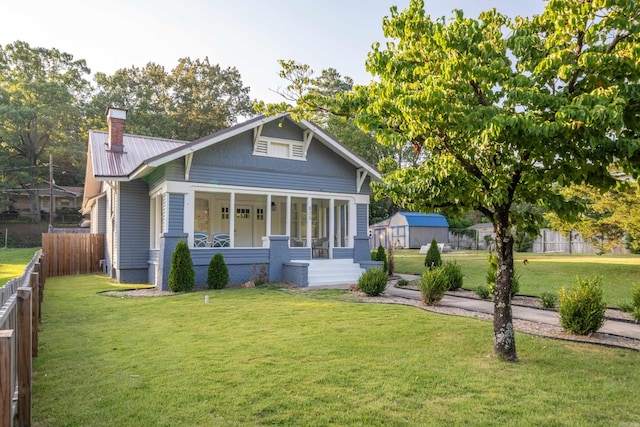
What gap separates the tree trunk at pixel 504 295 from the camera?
17.6 feet

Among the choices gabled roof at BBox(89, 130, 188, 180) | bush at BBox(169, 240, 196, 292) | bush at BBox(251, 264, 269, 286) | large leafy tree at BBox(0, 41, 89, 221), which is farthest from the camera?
large leafy tree at BBox(0, 41, 89, 221)

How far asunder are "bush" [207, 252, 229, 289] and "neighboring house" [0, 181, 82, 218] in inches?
1349

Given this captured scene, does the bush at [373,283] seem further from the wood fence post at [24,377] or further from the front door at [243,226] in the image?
the wood fence post at [24,377]

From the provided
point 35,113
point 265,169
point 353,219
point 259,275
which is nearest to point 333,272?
point 259,275

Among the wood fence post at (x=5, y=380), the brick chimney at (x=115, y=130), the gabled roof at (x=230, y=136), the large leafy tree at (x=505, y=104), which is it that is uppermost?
the brick chimney at (x=115, y=130)

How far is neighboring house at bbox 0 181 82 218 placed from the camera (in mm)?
40531

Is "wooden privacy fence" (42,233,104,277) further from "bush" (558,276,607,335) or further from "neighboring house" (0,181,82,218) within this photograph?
"neighboring house" (0,181,82,218)

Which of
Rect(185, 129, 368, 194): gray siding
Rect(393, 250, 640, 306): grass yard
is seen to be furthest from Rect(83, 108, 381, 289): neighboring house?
Rect(393, 250, 640, 306): grass yard

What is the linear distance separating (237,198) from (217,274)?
4951 millimetres

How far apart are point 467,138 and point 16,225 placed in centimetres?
4397

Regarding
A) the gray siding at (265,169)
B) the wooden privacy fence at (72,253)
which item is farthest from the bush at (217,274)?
the wooden privacy fence at (72,253)

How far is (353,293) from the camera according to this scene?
11.4m

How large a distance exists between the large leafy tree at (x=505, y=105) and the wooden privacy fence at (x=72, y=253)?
53.9 ft

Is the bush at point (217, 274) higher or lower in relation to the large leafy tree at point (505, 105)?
lower
